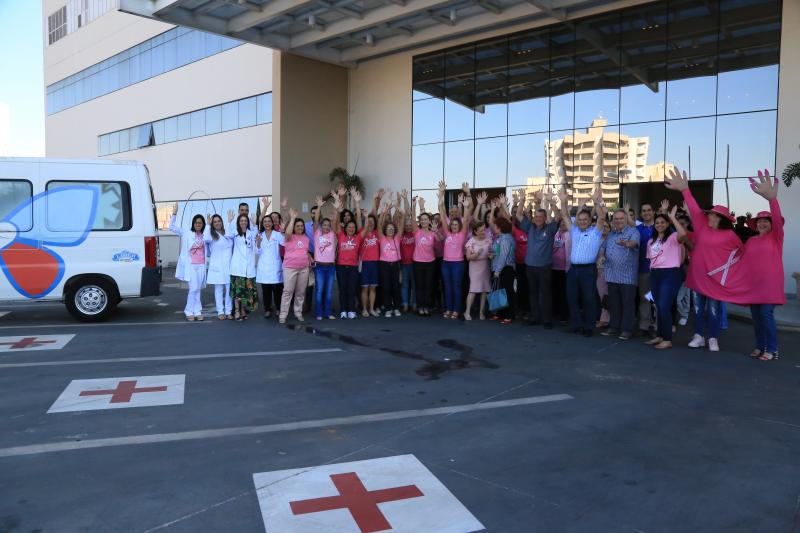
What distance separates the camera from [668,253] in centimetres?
763

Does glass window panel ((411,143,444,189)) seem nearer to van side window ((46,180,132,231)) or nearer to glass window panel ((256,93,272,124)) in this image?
glass window panel ((256,93,272,124))

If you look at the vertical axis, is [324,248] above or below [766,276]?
above

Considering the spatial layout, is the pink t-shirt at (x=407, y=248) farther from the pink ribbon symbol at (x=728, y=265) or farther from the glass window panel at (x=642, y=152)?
the glass window panel at (x=642, y=152)

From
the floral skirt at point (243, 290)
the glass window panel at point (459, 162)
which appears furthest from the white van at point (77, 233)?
the glass window panel at point (459, 162)

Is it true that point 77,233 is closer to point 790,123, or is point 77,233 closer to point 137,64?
point 790,123

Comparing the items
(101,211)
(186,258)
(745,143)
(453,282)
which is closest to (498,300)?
(453,282)

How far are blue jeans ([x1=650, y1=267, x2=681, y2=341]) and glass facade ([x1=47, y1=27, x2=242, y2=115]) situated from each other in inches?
798

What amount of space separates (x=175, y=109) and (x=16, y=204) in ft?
67.1

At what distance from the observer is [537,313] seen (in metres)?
9.38

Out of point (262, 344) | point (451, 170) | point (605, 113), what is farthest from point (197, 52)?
point (262, 344)

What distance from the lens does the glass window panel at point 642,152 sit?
15203 millimetres

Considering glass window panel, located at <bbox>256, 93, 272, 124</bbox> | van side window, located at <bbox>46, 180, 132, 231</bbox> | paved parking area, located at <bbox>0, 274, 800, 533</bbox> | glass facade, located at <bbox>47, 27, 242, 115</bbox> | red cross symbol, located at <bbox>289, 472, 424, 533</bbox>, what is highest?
glass facade, located at <bbox>47, 27, 242, 115</bbox>

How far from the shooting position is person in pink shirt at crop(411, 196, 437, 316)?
10.2 m

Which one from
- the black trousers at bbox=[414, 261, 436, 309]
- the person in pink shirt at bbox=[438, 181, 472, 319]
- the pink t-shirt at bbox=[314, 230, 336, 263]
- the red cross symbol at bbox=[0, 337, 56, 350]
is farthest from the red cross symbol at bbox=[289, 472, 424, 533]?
the black trousers at bbox=[414, 261, 436, 309]
